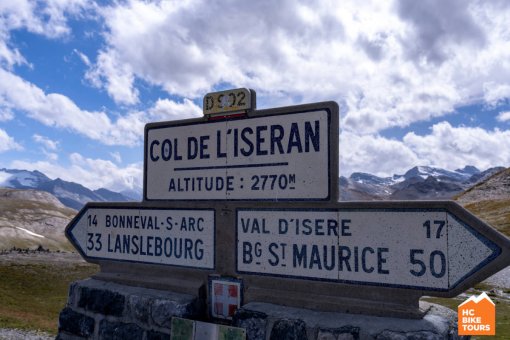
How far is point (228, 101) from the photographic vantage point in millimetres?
4934

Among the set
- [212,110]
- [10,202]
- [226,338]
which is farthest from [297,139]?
[10,202]

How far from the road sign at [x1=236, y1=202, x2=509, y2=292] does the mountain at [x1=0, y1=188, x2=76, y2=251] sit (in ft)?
364

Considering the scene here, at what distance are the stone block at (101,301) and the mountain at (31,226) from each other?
10871 centimetres

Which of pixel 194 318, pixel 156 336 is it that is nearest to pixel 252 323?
pixel 194 318

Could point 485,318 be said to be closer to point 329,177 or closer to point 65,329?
point 329,177

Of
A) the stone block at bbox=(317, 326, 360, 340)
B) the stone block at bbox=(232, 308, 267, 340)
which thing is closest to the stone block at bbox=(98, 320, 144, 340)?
the stone block at bbox=(232, 308, 267, 340)

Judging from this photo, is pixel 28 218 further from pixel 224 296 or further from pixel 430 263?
pixel 430 263

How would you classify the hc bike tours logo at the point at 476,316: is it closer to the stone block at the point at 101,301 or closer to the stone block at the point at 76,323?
the stone block at the point at 101,301

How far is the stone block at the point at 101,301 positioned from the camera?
520 centimetres

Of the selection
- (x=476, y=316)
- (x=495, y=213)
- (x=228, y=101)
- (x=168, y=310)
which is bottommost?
(x=495, y=213)

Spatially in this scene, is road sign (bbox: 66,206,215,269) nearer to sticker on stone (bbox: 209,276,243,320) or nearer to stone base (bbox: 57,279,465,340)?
sticker on stone (bbox: 209,276,243,320)

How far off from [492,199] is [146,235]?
129905mm

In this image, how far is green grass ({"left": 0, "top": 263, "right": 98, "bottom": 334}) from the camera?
1850 cm

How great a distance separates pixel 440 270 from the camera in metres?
3.57
